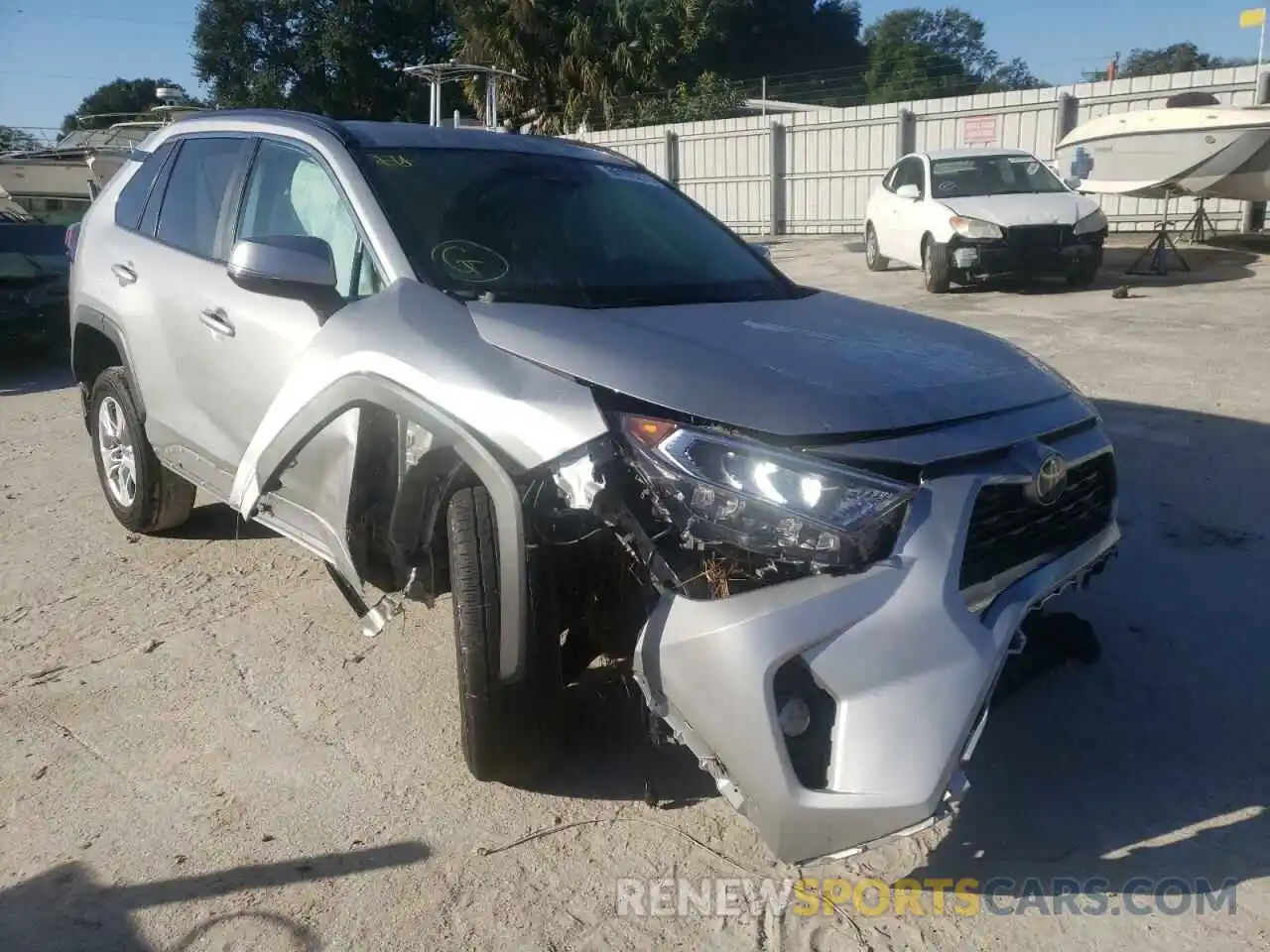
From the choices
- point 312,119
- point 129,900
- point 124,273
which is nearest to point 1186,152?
point 312,119

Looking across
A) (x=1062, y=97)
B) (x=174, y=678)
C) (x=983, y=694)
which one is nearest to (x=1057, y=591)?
(x=983, y=694)

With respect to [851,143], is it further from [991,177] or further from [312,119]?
[312,119]

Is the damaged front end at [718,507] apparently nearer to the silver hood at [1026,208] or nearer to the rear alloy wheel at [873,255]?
the silver hood at [1026,208]

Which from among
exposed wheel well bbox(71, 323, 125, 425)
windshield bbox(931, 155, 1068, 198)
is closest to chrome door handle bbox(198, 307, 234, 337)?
exposed wheel well bbox(71, 323, 125, 425)

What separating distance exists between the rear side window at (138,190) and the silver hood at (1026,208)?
8420 millimetres

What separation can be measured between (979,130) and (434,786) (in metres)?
16.6

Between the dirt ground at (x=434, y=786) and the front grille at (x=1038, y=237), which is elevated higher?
the front grille at (x=1038, y=237)

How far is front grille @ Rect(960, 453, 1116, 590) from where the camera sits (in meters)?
2.48

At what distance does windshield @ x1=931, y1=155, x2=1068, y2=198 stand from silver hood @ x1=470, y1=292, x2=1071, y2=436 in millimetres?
9227

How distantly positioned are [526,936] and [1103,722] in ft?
5.93

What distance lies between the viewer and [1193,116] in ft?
39.3

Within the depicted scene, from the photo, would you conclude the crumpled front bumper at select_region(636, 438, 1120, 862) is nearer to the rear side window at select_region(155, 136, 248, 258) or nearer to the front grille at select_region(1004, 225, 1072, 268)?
the rear side window at select_region(155, 136, 248, 258)

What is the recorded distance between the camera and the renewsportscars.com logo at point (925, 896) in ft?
8.23

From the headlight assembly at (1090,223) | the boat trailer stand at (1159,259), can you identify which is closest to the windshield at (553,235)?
the headlight assembly at (1090,223)
